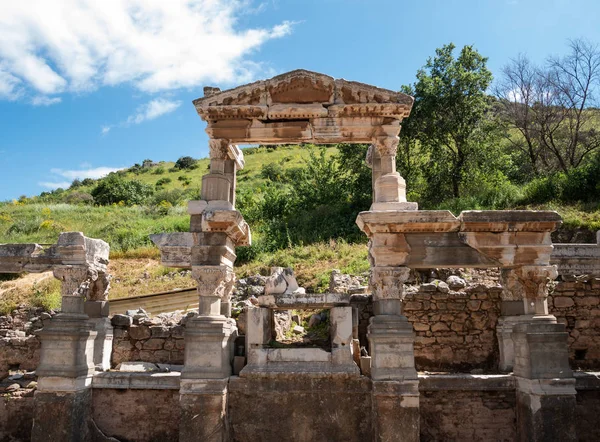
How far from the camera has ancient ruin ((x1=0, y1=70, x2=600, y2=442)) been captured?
7246 mm

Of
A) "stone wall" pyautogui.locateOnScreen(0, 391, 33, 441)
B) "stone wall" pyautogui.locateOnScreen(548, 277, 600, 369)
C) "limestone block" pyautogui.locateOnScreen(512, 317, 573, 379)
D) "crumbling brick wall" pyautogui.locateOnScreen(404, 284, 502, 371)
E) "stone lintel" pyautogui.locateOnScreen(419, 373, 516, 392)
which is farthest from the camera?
"stone wall" pyautogui.locateOnScreen(548, 277, 600, 369)

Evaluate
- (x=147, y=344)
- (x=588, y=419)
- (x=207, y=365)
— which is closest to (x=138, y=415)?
(x=147, y=344)

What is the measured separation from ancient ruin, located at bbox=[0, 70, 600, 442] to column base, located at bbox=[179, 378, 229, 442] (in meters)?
0.02

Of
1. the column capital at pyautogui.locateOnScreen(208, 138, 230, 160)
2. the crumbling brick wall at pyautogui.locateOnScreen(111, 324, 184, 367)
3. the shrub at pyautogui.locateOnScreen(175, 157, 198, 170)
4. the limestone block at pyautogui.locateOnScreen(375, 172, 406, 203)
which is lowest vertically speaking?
the crumbling brick wall at pyautogui.locateOnScreen(111, 324, 184, 367)

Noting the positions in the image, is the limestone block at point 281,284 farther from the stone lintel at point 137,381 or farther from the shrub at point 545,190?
the shrub at point 545,190

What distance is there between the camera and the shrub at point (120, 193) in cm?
3932

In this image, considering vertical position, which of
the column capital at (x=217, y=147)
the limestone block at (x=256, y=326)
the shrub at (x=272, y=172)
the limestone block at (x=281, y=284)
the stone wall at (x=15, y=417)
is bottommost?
the stone wall at (x=15, y=417)

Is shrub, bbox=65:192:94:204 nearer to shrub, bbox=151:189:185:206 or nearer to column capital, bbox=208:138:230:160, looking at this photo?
shrub, bbox=151:189:185:206

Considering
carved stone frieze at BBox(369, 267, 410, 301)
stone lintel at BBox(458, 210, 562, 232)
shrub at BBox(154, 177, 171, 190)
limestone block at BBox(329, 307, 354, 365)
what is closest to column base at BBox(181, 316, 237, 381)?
limestone block at BBox(329, 307, 354, 365)

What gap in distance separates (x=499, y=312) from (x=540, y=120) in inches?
703

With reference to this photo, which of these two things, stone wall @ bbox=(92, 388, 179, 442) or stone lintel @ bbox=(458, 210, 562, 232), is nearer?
stone lintel @ bbox=(458, 210, 562, 232)

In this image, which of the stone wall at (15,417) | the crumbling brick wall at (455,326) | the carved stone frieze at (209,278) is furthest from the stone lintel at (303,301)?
the stone wall at (15,417)

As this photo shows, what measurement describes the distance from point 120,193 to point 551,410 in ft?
126

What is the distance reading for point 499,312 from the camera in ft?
31.7
